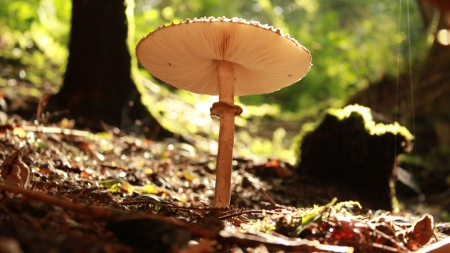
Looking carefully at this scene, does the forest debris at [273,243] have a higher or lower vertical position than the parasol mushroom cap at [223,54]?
lower

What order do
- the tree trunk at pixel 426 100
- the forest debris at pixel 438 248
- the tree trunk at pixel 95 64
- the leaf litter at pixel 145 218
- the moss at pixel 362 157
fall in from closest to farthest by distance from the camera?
the leaf litter at pixel 145 218
the forest debris at pixel 438 248
the moss at pixel 362 157
the tree trunk at pixel 95 64
the tree trunk at pixel 426 100

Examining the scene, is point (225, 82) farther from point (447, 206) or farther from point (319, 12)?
point (319, 12)

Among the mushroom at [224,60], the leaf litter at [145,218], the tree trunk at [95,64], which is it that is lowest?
the leaf litter at [145,218]

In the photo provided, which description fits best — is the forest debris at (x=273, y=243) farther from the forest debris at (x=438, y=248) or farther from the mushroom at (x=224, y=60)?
the mushroom at (x=224, y=60)

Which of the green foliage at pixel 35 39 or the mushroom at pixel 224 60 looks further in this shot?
the green foliage at pixel 35 39

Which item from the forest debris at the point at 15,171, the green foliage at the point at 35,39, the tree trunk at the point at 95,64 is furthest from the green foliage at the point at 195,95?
the forest debris at the point at 15,171

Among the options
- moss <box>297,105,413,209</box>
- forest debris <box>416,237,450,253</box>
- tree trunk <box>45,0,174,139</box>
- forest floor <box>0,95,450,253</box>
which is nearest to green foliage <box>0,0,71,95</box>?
tree trunk <box>45,0,174,139</box>

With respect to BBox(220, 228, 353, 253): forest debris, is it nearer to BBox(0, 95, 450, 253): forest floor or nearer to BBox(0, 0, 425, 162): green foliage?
BBox(0, 95, 450, 253): forest floor
